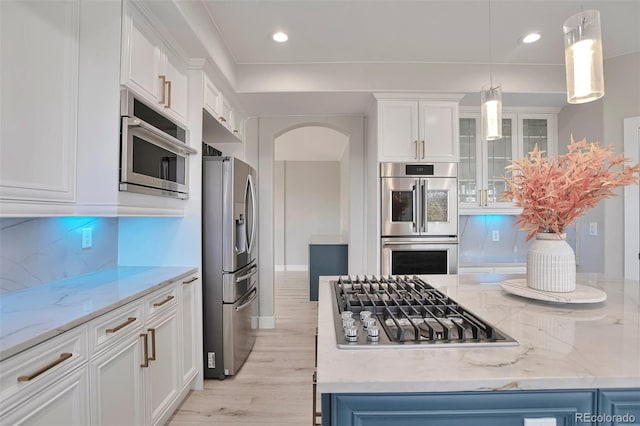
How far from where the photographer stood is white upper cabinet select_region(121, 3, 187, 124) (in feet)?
5.67

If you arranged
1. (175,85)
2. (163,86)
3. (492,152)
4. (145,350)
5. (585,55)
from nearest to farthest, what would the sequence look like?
(585,55)
(145,350)
(163,86)
(175,85)
(492,152)

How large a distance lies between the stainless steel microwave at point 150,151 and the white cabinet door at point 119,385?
81 cm

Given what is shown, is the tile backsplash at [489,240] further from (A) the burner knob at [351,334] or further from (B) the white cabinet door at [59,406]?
(B) the white cabinet door at [59,406]

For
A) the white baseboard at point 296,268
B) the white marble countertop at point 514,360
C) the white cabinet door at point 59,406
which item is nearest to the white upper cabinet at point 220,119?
the white cabinet door at point 59,406

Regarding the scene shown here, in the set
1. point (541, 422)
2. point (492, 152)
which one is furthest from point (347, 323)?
point (492, 152)

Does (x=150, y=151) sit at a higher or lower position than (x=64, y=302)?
higher

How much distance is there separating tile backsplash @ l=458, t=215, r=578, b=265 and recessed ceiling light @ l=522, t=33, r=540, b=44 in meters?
1.77

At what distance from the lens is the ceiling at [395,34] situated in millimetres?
2295

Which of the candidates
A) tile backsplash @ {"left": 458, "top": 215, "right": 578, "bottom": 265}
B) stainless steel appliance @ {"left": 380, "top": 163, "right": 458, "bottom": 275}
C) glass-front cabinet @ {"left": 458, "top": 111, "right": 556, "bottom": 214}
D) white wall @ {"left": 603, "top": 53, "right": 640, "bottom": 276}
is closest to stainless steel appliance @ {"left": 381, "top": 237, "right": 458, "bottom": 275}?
stainless steel appliance @ {"left": 380, "top": 163, "right": 458, "bottom": 275}

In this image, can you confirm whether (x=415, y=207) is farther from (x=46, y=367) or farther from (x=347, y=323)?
(x=46, y=367)

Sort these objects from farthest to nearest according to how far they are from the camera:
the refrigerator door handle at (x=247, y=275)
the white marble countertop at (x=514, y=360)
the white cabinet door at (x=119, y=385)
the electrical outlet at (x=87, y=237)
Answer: the refrigerator door handle at (x=247, y=275)
the electrical outlet at (x=87, y=237)
the white cabinet door at (x=119, y=385)
the white marble countertop at (x=514, y=360)

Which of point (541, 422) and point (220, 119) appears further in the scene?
point (220, 119)

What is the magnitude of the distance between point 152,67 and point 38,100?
690 mm

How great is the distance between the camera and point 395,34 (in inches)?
104
